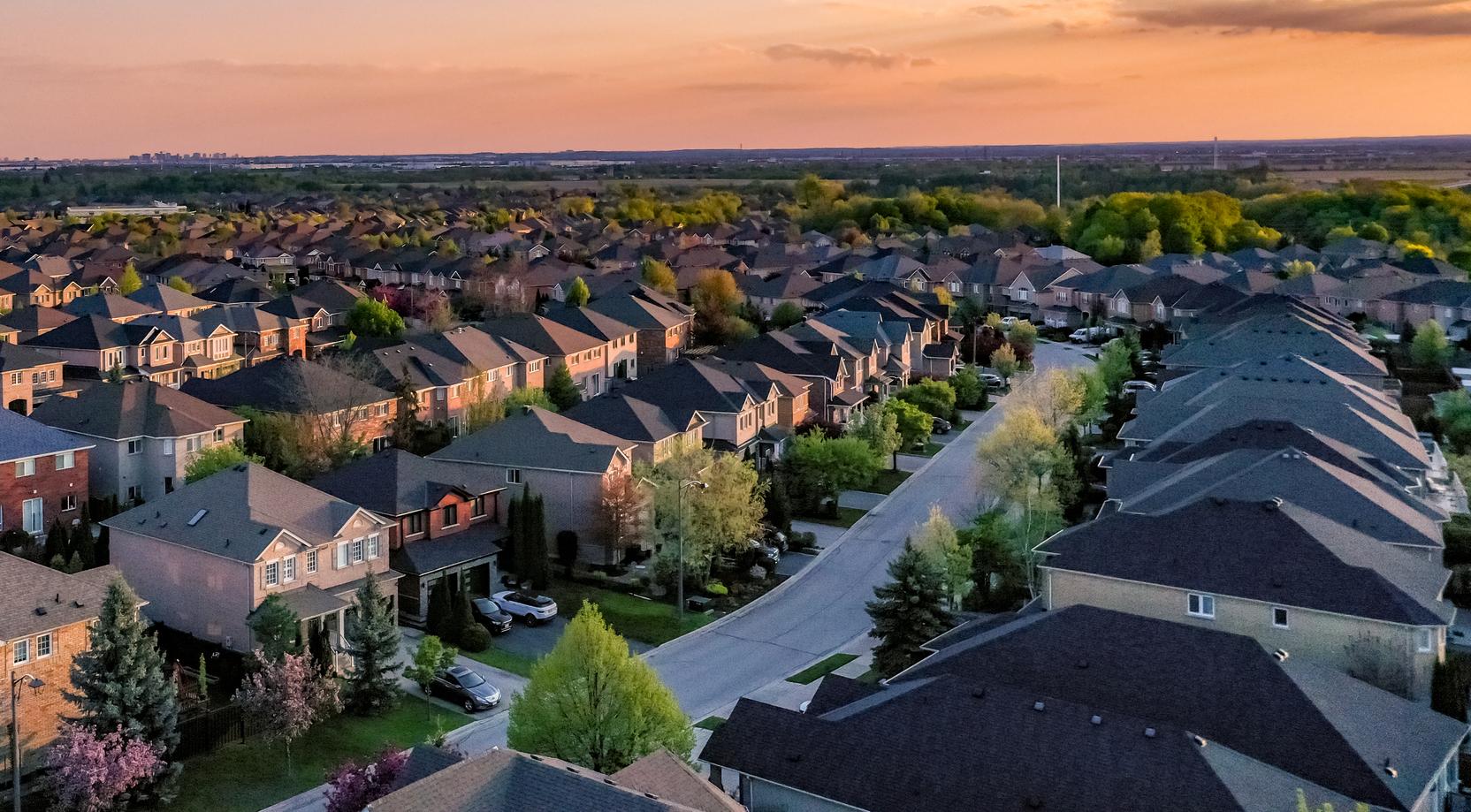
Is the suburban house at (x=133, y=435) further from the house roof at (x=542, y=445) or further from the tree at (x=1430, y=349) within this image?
the tree at (x=1430, y=349)

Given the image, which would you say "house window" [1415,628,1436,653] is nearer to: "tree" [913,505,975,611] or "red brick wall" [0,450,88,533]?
"tree" [913,505,975,611]

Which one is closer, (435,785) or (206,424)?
(435,785)

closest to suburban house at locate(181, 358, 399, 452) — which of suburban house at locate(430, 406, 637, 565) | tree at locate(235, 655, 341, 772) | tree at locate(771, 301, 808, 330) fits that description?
suburban house at locate(430, 406, 637, 565)

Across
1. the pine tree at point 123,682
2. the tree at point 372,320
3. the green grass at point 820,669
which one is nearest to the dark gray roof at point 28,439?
the pine tree at point 123,682

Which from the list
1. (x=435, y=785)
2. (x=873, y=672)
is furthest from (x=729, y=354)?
(x=435, y=785)

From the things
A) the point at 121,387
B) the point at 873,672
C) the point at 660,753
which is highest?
the point at 121,387

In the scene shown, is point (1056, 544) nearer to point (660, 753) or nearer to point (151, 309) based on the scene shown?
point (660, 753)

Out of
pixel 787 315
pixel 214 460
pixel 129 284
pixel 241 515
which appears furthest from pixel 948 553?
pixel 129 284
